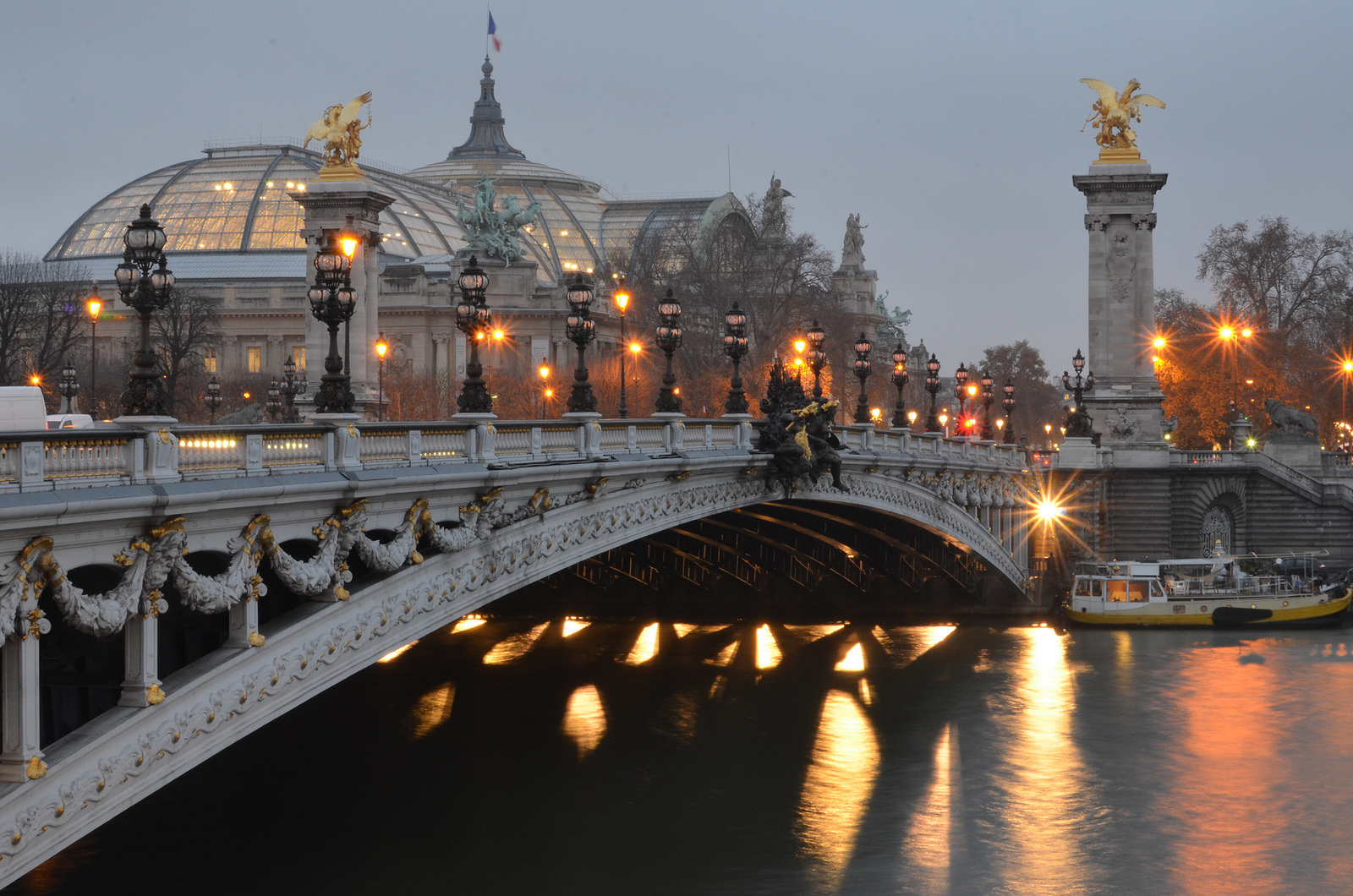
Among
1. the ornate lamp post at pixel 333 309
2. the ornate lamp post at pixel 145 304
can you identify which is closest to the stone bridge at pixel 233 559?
the ornate lamp post at pixel 145 304

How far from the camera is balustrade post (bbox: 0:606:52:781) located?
12.8 meters

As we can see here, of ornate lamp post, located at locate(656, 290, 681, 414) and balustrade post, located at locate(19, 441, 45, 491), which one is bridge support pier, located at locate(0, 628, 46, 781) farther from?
ornate lamp post, located at locate(656, 290, 681, 414)

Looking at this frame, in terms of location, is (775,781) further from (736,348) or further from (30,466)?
(30,466)

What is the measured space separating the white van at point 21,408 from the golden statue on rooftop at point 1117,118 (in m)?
53.1

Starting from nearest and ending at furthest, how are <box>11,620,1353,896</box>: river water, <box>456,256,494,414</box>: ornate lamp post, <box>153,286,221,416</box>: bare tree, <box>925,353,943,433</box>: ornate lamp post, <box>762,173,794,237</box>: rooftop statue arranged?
<box>456,256,494,414</box>: ornate lamp post < <box>11,620,1353,896</box>: river water < <box>925,353,943,433</box>: ornate lamp post < <box>153,286,221,416</box>: bare tree < <box>762,173,794,237</box>: rooftop statue

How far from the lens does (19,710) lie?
509 inches

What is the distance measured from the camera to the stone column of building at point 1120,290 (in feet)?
211

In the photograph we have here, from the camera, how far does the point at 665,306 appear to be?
90.4 feet

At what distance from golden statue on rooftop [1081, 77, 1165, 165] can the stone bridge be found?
144 feet

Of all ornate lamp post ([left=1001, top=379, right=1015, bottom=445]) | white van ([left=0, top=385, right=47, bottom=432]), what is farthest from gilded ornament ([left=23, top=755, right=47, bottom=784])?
ornate lamp post ([left=1001, top=379, right=1015, bottom=445])

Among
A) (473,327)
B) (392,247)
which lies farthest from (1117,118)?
(392,247)

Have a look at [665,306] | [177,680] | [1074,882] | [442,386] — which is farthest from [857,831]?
[442,386]

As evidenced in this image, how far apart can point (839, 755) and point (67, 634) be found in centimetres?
1934

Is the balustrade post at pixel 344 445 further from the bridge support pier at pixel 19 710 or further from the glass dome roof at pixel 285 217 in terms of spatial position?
the glass dome roof at pixel 285 217
